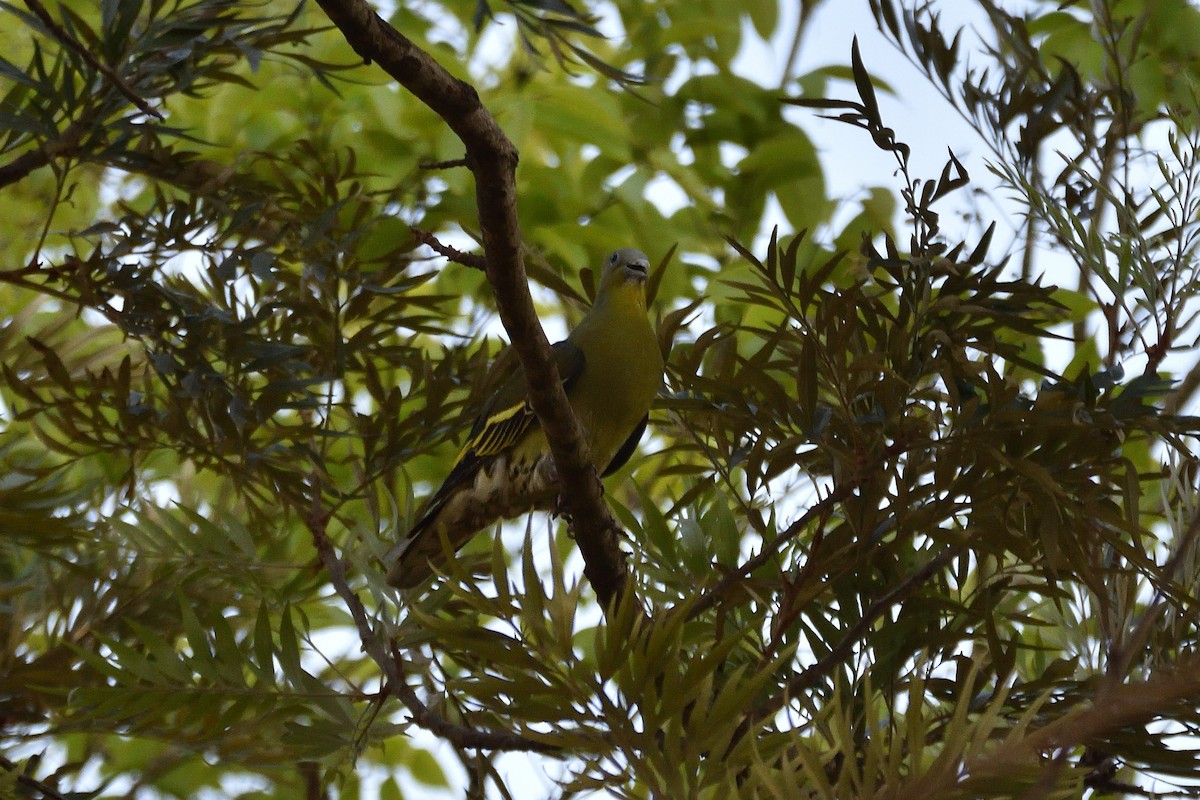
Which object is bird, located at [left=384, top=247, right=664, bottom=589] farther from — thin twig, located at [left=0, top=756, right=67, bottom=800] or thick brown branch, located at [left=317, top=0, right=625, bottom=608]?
thin twig, located at [left=0, top=756, right=67, bottom=800]

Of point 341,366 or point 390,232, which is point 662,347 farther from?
point 390,232

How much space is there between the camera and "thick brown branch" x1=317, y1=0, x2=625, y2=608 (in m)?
1.24

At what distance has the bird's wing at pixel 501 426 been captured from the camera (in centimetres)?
250

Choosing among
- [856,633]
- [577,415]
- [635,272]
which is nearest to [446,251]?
[856,633]

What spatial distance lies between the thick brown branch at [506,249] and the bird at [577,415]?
0.60m

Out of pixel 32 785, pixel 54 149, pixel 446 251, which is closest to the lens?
Answer: pixel 446 251

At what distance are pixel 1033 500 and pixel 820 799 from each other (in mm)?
425

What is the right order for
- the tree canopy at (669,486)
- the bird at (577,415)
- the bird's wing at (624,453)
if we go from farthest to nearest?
the bird's wing at (624,453), the bird at (577,415), the tree canopy at (669,486)

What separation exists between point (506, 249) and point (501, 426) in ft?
3.54

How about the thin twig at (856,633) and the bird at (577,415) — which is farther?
the bird at (577,415)

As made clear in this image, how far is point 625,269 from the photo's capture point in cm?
261

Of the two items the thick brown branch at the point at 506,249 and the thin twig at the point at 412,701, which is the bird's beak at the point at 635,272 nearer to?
the thick brown branch at the point at 506,249

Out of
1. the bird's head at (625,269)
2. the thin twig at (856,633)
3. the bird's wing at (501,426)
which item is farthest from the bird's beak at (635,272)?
the thin twig at (856,633)

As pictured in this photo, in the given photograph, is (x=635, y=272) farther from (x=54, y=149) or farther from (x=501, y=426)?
(x=54, y=149)
